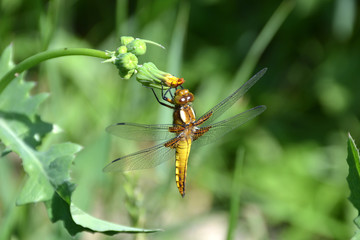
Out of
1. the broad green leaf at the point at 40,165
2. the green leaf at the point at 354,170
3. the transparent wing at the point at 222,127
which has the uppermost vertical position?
the transparent wing at the point at 222,127

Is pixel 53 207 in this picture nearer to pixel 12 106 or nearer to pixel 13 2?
pixel 12 106

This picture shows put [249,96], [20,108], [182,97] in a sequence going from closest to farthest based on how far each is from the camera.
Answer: [20,108] → [182,97] → [249,96]

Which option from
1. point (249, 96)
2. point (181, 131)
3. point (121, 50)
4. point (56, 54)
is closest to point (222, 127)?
point (181, 131)

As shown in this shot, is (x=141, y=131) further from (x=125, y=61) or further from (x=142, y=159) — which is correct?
(x=125, y=61)

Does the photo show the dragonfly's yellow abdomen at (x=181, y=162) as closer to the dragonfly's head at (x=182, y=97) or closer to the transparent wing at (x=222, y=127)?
the transparent wing at (x=222, y=127)

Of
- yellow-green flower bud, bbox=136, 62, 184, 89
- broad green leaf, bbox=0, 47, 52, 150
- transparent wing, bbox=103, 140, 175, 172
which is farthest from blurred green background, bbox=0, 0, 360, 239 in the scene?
yellow-green flower bud, bbox=136, 62, 184, 89

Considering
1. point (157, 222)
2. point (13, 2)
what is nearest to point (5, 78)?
point (157, 222)

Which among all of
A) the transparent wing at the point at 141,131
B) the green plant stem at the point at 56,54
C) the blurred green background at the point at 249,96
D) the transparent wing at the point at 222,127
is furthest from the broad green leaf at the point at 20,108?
the blurred green background at the point at 249,96

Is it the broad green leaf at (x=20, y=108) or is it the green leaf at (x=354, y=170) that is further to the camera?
the broad green leaf at (x=20, y=108)
